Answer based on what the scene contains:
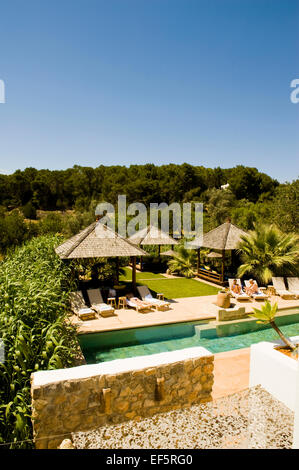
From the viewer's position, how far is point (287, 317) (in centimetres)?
1210

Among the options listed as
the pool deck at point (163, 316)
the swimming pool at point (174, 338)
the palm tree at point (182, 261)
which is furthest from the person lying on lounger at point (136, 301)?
the palm tree at point (182, 261)

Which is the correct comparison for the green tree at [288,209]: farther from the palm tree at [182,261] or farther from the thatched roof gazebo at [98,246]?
the thatched roof gazebo at [98,246]

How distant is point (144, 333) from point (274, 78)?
10.7m

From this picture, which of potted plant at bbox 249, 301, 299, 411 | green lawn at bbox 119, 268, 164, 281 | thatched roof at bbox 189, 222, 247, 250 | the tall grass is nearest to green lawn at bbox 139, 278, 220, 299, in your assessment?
green lawn at bbox 119, 268, 164, 281

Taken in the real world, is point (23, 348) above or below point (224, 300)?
above

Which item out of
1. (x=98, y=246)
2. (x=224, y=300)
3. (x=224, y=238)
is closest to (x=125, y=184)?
(x=224, y=238)

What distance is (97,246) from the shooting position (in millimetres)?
13289

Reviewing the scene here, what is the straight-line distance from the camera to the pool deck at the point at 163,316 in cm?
1036

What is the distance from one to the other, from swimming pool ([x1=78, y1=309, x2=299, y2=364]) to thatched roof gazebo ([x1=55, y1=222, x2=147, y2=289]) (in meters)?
3.90

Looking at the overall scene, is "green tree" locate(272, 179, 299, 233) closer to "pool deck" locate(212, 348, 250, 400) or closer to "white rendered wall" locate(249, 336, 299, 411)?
"pool deck" locate(212, 348, 250, 400)

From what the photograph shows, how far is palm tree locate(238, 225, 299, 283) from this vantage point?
643 inches

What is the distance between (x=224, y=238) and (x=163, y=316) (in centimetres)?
809

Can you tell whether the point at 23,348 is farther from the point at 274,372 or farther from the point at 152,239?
the point at 152,239

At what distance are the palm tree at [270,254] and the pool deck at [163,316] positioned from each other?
2.99 meters
